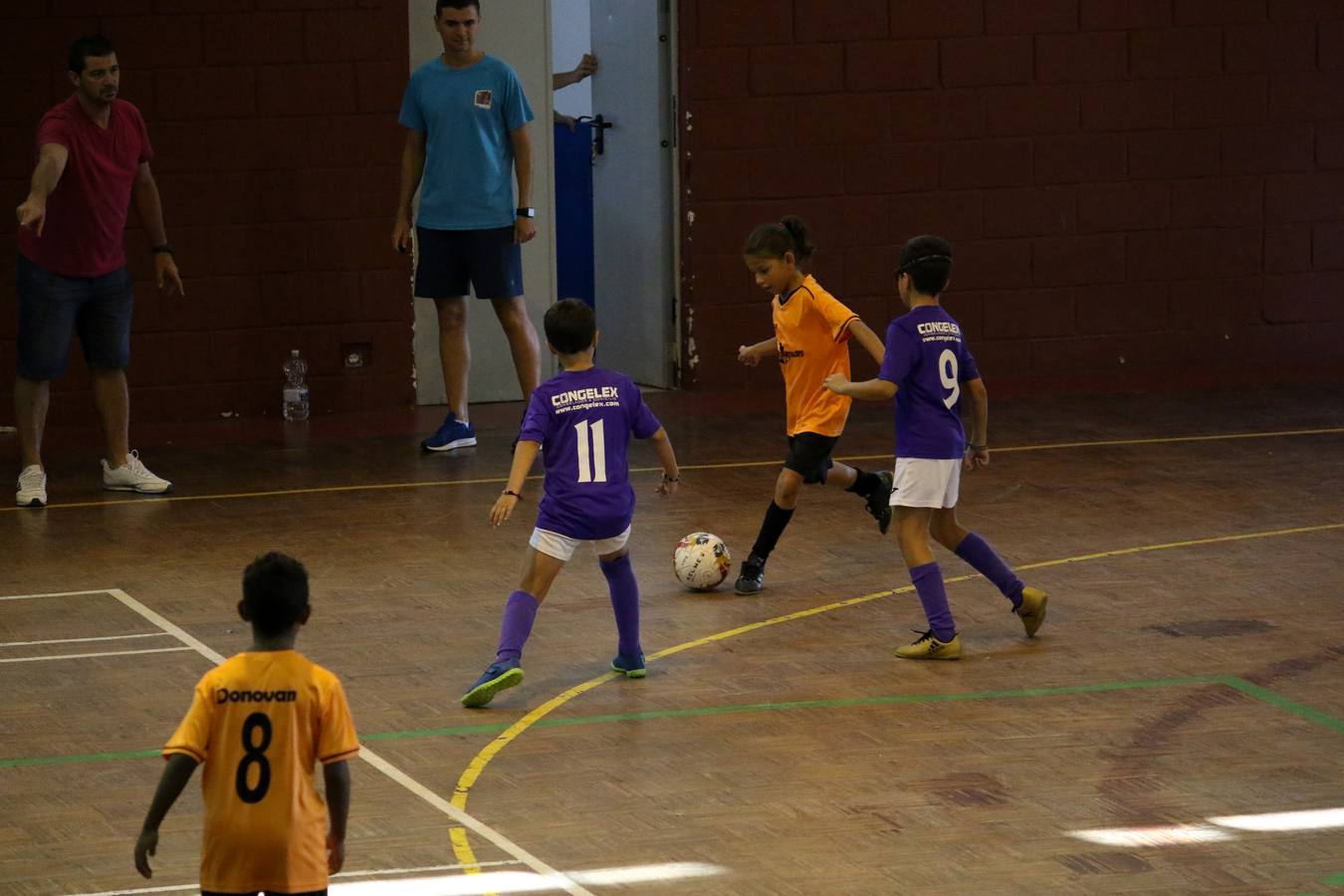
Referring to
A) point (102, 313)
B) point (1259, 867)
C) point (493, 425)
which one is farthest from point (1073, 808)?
point (493, 425)

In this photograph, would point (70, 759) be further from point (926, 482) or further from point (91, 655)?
point (926, 482)

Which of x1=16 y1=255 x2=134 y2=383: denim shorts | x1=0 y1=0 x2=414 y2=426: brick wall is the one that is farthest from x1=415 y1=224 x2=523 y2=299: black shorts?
x1=16 y1=255 x2=134 y2=383: denim shorts

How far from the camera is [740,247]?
497 inches

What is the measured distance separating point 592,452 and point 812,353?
5.61 ft

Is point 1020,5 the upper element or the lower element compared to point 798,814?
upper

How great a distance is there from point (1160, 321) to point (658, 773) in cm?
853

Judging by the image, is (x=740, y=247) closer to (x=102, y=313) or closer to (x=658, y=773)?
(x=102, y=313)

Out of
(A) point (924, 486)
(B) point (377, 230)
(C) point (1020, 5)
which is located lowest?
(A) point (924, 486)

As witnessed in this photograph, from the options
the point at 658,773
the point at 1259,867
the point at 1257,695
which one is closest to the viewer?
the point at 1259,867

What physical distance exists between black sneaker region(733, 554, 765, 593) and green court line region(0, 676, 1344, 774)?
1458 millimetres

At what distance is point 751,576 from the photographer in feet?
25.3

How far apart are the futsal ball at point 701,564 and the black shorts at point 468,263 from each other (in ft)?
10.7

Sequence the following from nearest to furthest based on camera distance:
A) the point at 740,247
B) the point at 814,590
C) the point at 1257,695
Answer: the point at 1257,695 < the point at 814,590 < the point at 740,247

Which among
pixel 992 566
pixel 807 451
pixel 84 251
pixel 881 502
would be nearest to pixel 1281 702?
pixel 992 566
